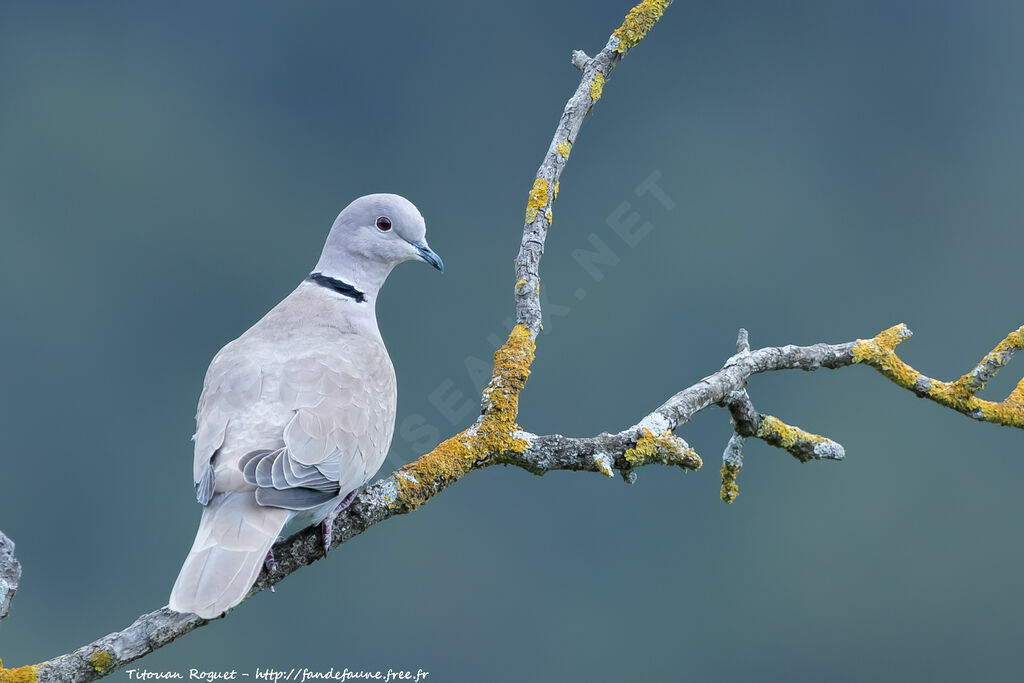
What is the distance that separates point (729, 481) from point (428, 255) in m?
1.22

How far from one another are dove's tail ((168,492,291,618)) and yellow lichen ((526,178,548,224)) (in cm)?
127

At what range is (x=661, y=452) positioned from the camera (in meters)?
2.85

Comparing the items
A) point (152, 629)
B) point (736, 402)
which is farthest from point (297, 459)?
point (736, 402)

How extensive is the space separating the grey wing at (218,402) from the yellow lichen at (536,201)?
967 millimetres

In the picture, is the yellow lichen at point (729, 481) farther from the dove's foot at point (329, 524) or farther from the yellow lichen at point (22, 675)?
the yellow lichen at point (22, 675)

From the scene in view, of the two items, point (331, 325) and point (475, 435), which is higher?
point (331, 325)

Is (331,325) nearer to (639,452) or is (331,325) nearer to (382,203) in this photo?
(382,203)

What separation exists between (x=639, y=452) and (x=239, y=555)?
3.67 feet

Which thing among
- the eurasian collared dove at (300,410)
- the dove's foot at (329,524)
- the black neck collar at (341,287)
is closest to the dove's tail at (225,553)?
the eurasian collared dove at (300,410)

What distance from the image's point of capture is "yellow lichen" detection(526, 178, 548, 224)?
320 cm

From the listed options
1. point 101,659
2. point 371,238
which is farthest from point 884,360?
point 101,659

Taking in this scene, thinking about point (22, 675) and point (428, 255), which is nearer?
point (22, 675)

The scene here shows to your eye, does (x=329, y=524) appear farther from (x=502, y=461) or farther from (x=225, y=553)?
(x=502, y=461)

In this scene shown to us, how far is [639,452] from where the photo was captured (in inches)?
112
